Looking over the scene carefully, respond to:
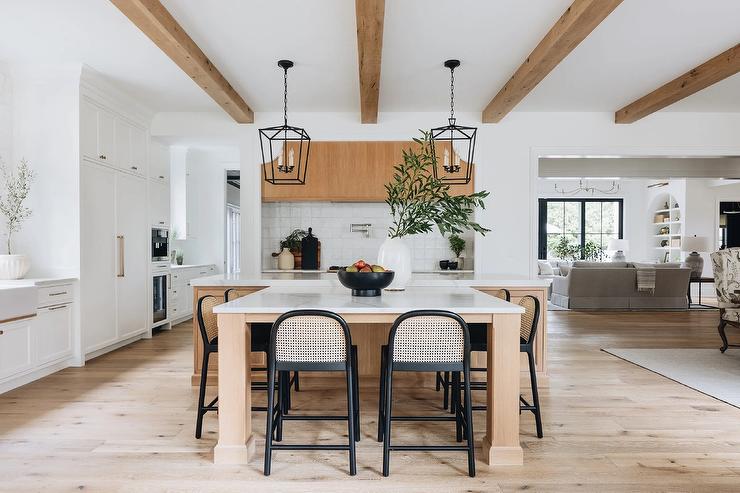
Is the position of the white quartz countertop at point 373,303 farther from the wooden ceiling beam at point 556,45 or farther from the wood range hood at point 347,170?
the wood range hood at point 347,170

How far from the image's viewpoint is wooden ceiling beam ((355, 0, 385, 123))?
2857mm

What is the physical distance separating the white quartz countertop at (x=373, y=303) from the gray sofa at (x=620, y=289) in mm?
5672

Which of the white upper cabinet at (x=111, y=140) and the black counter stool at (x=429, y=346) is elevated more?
the white upper cabinet at (x=111, y=140)

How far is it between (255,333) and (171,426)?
791 millimetres

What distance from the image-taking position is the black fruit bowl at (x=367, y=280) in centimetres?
290

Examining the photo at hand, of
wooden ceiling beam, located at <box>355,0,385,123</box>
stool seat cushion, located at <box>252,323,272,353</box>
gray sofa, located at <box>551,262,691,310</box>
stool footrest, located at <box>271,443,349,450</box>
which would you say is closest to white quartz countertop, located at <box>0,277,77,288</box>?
stool seat cushion, located at <box>252,323,272,353</box>

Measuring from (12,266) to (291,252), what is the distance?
9.13 ft

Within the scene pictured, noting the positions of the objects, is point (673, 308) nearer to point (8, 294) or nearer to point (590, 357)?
point (590, 357)

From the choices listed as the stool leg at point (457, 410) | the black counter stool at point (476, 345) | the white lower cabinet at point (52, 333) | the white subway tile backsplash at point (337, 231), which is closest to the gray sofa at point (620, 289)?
the white subway tile backsplash at point (337, 231)

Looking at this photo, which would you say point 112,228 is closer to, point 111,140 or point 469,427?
point 111,140

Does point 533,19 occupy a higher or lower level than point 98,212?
higher

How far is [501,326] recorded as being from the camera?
2.47 m

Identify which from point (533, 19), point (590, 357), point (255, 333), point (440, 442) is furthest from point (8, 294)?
point (590, 357)

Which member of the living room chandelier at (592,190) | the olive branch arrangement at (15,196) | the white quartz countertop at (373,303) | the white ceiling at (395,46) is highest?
the white ceiling at (395,46)
